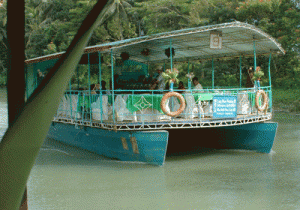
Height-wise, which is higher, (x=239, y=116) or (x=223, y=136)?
(x=239, y=116)

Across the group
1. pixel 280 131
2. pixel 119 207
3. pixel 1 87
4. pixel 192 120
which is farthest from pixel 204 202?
pixel 1 87

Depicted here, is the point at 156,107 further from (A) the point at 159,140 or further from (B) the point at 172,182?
(B) the point at 172,182

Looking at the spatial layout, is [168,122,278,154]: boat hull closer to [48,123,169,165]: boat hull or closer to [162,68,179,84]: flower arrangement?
[48,123,169,165]: boat hull

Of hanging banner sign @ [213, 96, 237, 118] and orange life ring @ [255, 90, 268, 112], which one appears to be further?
orange life ring @ [255, 90, 268, 112]

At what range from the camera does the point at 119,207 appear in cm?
605

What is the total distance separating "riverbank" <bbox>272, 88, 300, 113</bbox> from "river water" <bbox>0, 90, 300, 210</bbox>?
1009 cm

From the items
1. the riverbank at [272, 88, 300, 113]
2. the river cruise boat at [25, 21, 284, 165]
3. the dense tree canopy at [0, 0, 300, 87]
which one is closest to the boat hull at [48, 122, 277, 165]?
the river cruise boat at [25, 21, 284, 165]

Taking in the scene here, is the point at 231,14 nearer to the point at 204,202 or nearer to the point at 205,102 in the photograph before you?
the point at 205,102

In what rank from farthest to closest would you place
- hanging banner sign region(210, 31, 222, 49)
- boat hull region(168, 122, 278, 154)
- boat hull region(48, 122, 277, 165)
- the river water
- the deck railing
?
boat hull region(168, 122, 278, 154) → hanging banner sign region(210, 31, 222, 49) → the deck railing → boat hull region(48, 122, 277, 165) → the river water

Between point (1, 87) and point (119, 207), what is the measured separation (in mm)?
30184

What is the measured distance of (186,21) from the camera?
2275 cm

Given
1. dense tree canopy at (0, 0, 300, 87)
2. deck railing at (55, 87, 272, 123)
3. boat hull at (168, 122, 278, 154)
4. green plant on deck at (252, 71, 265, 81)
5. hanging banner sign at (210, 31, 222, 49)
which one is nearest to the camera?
deck railing at (55, 87, 272, 123)

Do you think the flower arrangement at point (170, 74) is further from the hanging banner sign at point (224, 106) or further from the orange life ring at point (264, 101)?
the orange life ring at point (264, 101)

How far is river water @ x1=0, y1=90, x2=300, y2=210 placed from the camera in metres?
6.22
